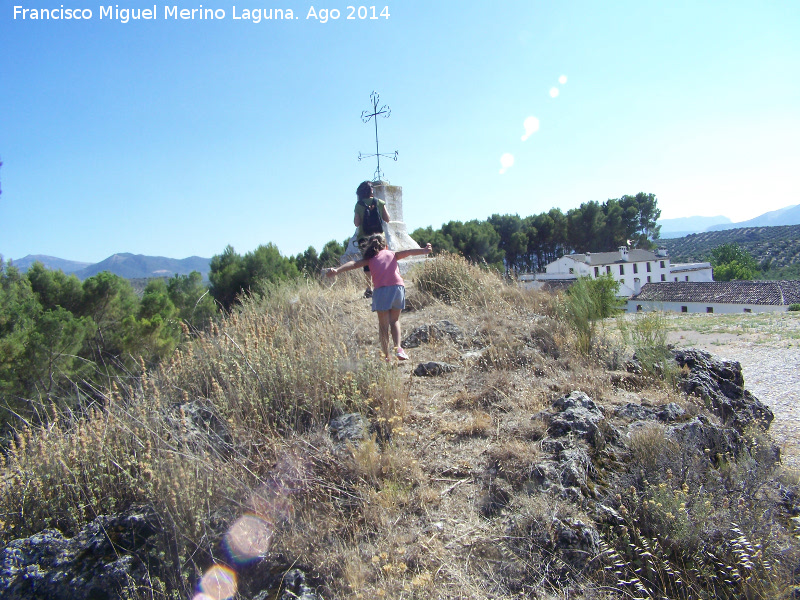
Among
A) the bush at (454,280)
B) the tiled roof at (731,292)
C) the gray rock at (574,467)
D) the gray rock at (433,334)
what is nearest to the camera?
the gray rock at (574,467)

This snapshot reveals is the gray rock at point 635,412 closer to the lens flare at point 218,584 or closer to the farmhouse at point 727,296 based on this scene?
the lens flare at point 218,584

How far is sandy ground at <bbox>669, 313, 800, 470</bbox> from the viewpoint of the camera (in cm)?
514

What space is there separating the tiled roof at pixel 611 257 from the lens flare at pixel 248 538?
3387cm

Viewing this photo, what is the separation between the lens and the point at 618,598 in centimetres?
204

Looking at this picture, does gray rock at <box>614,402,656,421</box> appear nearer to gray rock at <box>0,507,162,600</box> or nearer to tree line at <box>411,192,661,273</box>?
gray rock at <box>0,507,162,600</box>

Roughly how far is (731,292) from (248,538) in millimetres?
36429

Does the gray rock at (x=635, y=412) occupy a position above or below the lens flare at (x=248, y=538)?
above

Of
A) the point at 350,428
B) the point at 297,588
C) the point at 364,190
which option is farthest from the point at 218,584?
the point at 364,190

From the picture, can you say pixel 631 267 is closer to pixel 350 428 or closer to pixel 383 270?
pixel 383 270

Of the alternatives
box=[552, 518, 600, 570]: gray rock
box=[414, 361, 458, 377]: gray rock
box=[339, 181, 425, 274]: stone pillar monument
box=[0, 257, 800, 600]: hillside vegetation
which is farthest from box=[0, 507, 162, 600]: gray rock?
box=[339, 181, 425, 274]: stone pillar monument

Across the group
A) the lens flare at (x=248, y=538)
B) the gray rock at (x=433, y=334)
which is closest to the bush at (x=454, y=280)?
the gray rock at (x=433, y=334)

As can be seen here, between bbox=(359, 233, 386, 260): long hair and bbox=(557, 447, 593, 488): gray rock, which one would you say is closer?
bbox=(557, 447, 593, 488): gray rock

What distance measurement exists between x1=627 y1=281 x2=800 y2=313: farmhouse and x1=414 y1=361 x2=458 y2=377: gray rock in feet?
87.6

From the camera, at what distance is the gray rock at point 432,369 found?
176 inches
